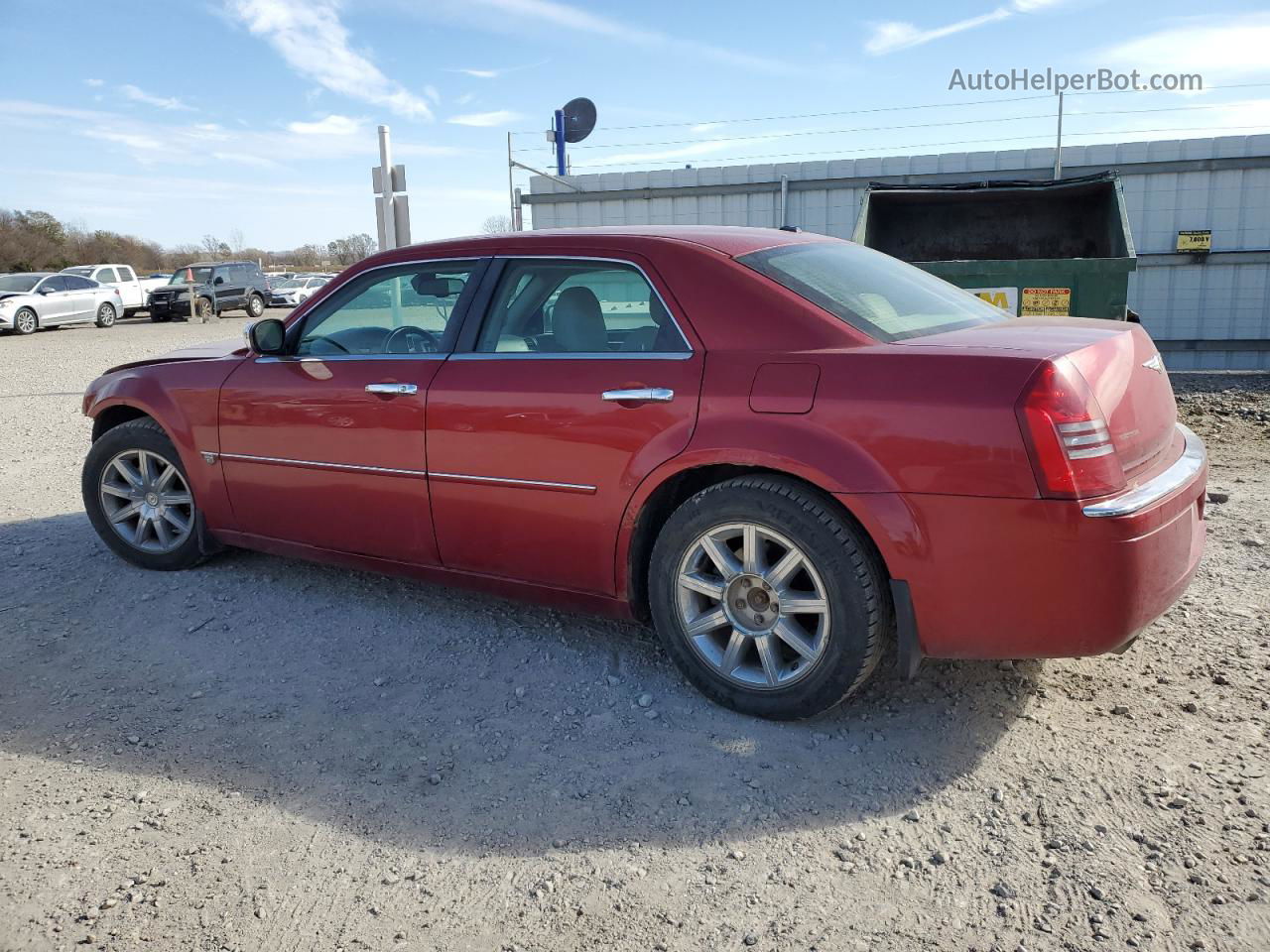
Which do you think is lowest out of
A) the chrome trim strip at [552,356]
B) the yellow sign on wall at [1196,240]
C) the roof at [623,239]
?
the chrome trim strip at [552,356]

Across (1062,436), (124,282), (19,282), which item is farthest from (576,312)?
(124,282)

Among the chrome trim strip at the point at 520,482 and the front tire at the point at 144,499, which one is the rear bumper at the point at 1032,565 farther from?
the front tire at the point at 144,499

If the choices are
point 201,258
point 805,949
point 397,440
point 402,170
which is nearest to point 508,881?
point 805,949

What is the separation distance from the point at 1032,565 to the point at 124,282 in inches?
1254

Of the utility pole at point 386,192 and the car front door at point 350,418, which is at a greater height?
the utility pole at point 386,192

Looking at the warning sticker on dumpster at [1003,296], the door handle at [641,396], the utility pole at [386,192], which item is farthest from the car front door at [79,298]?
the door handle at [641,396]

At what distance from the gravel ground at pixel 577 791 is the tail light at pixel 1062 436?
89cm

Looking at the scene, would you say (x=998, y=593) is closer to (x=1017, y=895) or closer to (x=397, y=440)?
(x=1017, y=895)

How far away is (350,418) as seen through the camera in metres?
4.05

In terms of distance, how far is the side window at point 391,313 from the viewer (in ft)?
13.1

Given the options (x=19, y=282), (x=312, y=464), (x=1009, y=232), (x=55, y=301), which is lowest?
(x=312, y=464)

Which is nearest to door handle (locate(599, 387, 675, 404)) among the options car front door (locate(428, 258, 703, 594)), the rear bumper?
car front door (locate(428, 258, 703, 594))

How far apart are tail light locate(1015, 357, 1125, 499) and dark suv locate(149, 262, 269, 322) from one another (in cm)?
3070

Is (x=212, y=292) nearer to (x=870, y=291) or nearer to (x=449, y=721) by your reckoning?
(x=449, y=721)
